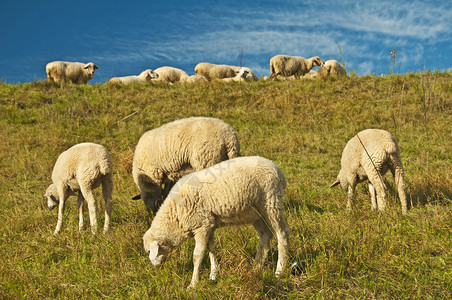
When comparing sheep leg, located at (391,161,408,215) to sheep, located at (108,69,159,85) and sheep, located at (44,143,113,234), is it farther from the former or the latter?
sheep, located at (108,69,159,85)

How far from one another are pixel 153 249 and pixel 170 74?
19.6m

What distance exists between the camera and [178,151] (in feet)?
18.2

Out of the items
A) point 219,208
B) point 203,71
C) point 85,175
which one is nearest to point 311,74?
point 203,71

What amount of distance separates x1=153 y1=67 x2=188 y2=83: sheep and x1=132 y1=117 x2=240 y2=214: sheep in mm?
16425

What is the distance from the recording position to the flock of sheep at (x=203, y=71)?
19031 millimetres

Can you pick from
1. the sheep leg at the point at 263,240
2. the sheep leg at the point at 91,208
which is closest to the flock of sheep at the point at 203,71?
the sheep leg at the point at 91,208

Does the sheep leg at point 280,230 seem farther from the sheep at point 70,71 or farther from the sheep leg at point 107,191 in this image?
the sheep at point 70,71

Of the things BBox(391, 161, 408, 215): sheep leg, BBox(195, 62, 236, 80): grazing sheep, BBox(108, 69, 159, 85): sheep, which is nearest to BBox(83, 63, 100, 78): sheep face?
BBox(108, 69, 159, 85): sheep

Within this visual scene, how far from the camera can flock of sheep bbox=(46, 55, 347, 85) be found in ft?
62.4

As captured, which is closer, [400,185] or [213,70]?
[400,185]

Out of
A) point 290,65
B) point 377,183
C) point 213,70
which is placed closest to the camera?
point 377,183

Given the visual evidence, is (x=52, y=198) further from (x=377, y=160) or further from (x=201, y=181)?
(x=377, y=160)

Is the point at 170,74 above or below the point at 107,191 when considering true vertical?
above

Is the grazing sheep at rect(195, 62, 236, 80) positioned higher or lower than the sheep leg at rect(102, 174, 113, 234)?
higher
